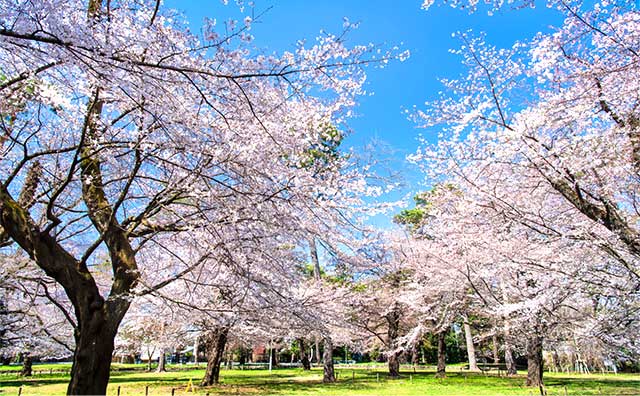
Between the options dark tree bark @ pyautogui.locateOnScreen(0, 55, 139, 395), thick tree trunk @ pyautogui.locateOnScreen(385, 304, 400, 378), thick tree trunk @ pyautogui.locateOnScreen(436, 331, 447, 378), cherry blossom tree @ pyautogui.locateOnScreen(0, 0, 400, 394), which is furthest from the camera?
thick tree trunk @ pyautogui.locateOnScreen(385, 304, 400, 378)

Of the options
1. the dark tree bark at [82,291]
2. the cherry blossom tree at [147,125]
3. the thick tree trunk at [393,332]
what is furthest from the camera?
the thick tree trunk at [393,332]

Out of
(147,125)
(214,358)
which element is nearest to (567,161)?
(147,125)

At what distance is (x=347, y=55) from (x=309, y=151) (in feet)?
6.81

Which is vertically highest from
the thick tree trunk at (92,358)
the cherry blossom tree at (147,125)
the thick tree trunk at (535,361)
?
the cherry blossom tree at (147,125)

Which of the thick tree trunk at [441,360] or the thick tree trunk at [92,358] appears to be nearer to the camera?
the thick tree trunk at [92,358]

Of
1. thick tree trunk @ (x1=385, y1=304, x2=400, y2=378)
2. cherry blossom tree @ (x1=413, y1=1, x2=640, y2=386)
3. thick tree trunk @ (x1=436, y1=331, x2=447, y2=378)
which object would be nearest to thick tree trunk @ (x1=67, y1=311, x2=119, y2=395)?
cherry blossom tree @ (x1=413, y1=1, x2=640, y2=386)

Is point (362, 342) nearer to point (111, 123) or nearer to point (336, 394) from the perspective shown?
point (336, 394)

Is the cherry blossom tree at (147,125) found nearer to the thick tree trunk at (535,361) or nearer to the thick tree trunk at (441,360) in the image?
the thick tree trunk at (535,361)

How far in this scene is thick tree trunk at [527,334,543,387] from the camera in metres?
12.7

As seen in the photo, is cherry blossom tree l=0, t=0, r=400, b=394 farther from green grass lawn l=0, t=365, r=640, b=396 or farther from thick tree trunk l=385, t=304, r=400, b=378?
thick tree trunk l=385, t=304, r=400, b=378

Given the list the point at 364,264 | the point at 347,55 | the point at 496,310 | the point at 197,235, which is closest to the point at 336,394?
the point at 496,310

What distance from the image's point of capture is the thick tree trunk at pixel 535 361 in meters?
12.7

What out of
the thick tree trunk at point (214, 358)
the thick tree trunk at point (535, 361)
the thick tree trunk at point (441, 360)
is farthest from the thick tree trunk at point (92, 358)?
the thick tree trunk at point (441, 360)

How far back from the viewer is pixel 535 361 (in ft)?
46.1
